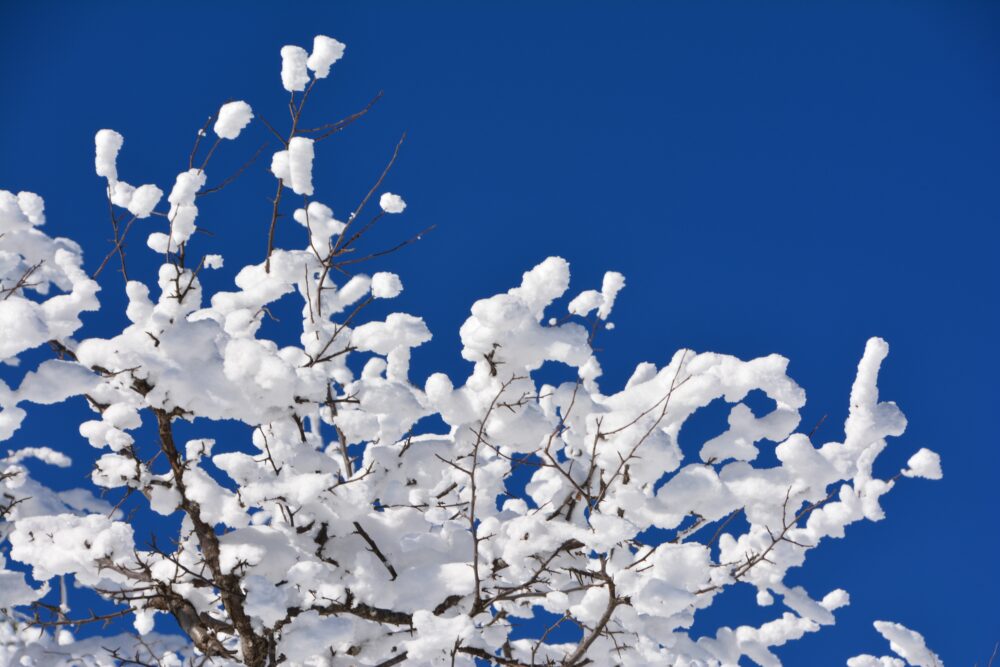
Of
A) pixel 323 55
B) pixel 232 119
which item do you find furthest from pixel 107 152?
pixel 323 55

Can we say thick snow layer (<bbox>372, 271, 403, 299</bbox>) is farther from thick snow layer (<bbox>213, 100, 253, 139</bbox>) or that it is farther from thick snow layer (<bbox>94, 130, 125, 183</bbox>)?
thick snow layer (<bbox>94, 130, 125, 183</bbox>)

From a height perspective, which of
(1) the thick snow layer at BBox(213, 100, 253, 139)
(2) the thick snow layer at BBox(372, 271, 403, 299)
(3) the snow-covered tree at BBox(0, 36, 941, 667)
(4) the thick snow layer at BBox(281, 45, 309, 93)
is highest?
(4) the thick snow layer at BBox(281, 45, 309, 93)

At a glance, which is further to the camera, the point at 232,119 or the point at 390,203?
the point at 390,203

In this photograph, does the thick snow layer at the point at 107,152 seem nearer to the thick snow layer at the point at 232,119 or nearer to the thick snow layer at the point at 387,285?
the thick snow layer at the point at 232,119

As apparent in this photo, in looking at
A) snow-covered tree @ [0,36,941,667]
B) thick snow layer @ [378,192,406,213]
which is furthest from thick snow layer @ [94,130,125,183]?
thick snow layer @ [378,192,406,213]

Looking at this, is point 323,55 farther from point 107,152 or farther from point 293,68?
point 107,152

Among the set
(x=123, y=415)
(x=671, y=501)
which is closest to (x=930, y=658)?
(x=671, y=501)

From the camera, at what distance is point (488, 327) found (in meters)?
2.39

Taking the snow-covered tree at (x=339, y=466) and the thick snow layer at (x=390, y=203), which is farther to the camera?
the thick snow layer at (x=390, y=203)

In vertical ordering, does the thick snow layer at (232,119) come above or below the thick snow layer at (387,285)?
above

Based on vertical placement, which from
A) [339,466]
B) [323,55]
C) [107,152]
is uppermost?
[323,55]

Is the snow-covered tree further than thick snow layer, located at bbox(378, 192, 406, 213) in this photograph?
No

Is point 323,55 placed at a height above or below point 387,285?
above

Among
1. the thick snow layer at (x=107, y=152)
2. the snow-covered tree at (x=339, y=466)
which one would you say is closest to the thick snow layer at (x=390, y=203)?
the snow-covered tree at (x=339, y=466)
